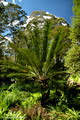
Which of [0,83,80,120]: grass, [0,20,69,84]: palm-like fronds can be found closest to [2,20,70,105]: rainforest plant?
[0,20,69,84]: palm-like fronds

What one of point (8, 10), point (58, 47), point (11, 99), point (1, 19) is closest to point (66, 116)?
point (11, 99)

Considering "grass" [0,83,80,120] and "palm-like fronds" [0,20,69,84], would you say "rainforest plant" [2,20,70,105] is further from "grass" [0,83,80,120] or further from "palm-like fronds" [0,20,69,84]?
"grass" [0,83,80,120]

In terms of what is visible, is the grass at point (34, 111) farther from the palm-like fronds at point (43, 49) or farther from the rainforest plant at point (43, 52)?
the palm-like fronds at point (43, 49)

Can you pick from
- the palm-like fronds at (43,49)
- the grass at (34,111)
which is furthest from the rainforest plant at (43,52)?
the grass at (34,111)

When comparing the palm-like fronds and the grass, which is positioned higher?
the palm-like fronds

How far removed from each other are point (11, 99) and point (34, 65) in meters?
1.36

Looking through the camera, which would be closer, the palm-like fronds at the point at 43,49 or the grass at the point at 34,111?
the grass at the point at 34,111

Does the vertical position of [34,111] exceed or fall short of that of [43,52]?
it falls short

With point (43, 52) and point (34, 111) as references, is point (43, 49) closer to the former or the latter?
point (43, 52)

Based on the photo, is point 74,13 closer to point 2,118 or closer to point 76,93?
point 76,93

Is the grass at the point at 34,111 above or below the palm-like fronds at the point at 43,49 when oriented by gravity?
below

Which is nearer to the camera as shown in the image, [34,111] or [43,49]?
[34,111]

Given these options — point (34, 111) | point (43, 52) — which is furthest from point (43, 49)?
point (34, 111)

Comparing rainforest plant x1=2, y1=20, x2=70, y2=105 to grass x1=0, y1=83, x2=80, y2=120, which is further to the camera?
rainforest plant x1=2, y1=20, x2=70, y2=105
